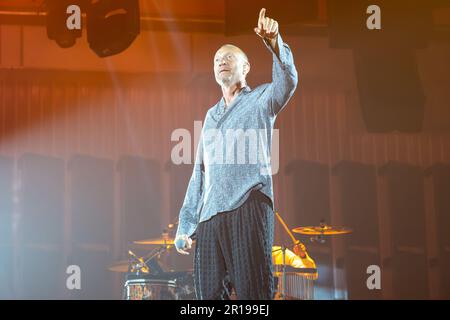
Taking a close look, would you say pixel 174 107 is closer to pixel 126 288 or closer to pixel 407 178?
pixel 126 288

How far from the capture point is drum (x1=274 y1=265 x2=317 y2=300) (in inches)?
122

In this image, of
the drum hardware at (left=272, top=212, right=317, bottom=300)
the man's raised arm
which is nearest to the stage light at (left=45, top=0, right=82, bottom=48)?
the drum hardware at (left=272, top=212, right=317, bottom=300)

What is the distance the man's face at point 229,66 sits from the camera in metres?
1.90

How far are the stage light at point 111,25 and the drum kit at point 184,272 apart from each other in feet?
3.51

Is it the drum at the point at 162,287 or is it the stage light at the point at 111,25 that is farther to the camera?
the stage light at the point at 111,25

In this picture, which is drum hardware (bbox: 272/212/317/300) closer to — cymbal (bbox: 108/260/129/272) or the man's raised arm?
cymbal (bbox: 108/260/129/272)

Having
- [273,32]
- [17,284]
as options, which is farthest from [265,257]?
[17,284]

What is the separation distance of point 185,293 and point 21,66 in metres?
1.59

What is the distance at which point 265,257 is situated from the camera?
1.72 meters

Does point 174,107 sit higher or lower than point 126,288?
higher

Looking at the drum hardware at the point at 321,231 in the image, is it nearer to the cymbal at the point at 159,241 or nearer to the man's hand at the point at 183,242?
the cymbal at the point at 159,241

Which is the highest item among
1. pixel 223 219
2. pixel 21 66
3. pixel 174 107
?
pixel 21 66

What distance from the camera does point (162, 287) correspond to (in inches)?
119

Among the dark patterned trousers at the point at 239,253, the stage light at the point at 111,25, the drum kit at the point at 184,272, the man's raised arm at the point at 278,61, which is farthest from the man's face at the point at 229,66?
the stage light at the point at 111,25
